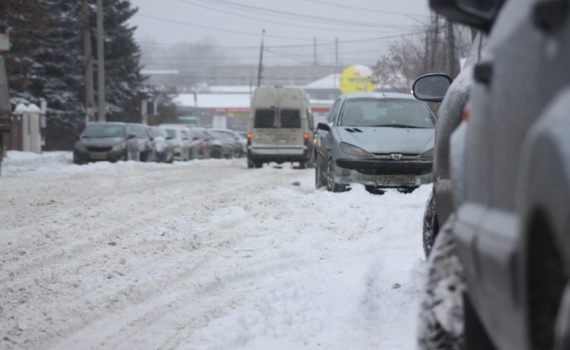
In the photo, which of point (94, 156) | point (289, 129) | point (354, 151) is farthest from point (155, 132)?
point (354, 151)

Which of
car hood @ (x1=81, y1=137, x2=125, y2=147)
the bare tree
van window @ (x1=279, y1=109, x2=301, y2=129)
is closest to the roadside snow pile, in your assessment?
car hood @ (x1=81, y1=137, x2=125, y2=147)

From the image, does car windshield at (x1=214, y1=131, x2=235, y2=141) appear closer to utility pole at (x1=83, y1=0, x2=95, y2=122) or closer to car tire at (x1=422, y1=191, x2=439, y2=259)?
utility pole at (x1=83, y1=0, x2=95, y2=122)

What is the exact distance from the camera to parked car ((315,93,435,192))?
12836 millimetres

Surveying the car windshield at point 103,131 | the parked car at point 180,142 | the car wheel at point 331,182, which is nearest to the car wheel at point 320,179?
the car wheel at point 331,182

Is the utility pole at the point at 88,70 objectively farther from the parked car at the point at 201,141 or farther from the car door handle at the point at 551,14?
the car door handle at the point at 551,14

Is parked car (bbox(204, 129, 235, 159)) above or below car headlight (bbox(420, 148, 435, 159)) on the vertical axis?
below

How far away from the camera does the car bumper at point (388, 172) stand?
12.8 metres

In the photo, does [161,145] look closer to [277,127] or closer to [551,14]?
[277,127]

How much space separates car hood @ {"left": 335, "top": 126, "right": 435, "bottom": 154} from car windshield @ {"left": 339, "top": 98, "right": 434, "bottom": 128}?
10.2 inches

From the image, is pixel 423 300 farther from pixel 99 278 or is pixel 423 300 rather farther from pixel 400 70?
pixel 400 70

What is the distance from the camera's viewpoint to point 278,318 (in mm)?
4781

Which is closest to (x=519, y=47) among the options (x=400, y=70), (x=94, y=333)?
(x=94, y=333)

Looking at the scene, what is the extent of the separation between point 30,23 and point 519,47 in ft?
93.8

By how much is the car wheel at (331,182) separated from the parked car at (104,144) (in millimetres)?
15721
